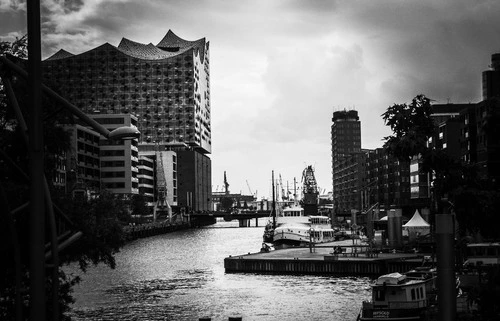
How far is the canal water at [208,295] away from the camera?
194ft

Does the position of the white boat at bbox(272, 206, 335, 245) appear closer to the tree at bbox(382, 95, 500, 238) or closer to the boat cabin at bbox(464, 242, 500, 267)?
the boat cabin at bbox(464, 242, 500, 267)

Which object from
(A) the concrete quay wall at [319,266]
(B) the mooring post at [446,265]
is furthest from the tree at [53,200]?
(A) the concrete quay wall at [319,266]

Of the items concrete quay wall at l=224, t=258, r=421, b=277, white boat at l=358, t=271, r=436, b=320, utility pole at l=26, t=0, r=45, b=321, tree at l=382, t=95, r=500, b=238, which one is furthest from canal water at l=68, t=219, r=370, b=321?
utility pole at l=26, t=0, r=45, b=321

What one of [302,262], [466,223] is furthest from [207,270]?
[466,223]

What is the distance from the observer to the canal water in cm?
5906

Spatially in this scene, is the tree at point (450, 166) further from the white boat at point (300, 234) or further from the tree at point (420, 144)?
the white boat at point (300, 234)

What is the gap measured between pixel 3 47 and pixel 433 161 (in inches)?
709

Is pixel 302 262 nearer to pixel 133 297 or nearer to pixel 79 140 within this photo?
pixel 133 297

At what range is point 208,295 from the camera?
71500 millimetres

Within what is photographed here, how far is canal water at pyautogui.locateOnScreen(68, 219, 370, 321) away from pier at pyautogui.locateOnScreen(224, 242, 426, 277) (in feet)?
7.92

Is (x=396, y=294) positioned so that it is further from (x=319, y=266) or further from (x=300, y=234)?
(x=300, y=234)

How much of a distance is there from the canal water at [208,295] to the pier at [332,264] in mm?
2414

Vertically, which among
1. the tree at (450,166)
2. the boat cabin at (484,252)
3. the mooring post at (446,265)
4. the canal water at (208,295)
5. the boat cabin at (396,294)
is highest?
the tree at (450,166)

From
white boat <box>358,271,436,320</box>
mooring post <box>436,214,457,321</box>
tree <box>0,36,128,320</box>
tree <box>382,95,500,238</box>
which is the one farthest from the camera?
white boat <box>358,271,436,320</box>
